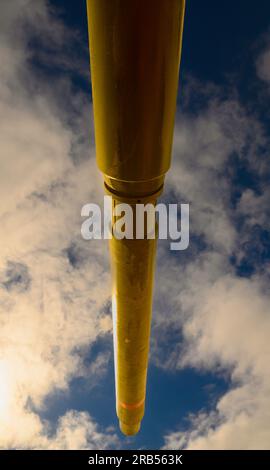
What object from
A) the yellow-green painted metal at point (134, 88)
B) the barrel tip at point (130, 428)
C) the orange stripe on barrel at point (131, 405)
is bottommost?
the barrel tip at point (130, 428)

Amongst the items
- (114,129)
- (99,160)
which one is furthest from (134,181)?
(114,129)

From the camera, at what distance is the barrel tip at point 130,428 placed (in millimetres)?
11562

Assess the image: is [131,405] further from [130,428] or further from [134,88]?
[134,88]

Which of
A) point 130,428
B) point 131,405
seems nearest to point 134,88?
point 131,405

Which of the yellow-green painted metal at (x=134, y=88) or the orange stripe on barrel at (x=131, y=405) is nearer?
the yellow-green painted metal at (x=134, y=88)

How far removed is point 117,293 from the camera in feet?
22.2

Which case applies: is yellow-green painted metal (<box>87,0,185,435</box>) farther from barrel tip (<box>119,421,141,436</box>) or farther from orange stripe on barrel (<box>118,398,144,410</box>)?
barrel tip (<box>119,421,141,436</box>)

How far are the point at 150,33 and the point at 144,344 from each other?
22.5 ft

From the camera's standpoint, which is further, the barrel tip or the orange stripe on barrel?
the barrel tip

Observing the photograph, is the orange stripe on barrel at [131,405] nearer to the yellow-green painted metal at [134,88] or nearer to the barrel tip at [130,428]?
the barrel tip at [130,428]

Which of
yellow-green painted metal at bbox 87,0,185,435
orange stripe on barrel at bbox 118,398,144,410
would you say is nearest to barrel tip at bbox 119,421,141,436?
orange stripe on barrel at bbox 118,398,144,410

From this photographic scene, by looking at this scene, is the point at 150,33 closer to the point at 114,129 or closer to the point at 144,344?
the point at 114,129

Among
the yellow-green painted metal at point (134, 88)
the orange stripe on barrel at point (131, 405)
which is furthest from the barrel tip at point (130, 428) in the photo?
the yellow-green painted metal at point (134, 88)

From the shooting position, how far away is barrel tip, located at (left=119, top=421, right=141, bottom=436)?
37.9ft
